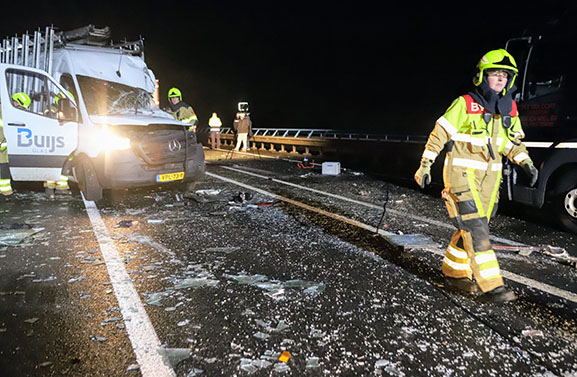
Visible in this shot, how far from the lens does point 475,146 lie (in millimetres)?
3256

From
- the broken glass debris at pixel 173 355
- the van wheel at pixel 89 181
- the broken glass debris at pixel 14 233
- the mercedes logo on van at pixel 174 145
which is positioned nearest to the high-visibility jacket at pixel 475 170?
the broken glass debris at pixel 173 355

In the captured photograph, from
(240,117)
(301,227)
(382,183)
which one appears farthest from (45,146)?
(240,117)

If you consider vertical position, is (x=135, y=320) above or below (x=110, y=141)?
below

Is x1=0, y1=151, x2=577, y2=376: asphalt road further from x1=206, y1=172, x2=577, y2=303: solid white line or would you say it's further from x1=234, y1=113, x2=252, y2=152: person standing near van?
x1=234, y1=113, x2=252, y2=152: person standing near van

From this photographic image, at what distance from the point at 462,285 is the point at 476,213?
692mm

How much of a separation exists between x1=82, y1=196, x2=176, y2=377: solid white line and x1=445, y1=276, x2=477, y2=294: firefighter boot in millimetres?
2504

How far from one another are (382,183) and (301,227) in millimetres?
4629

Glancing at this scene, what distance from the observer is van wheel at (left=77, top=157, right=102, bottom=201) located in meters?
6.67

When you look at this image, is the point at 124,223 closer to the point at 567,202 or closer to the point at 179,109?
the point at 179,109

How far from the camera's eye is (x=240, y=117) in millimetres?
18922

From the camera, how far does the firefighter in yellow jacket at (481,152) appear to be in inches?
126

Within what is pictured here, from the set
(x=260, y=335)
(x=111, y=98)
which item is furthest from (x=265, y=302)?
(x=111, y=98)

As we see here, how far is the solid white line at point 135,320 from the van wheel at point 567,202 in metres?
5.43

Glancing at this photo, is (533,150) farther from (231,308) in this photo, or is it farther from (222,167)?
(222,167)
